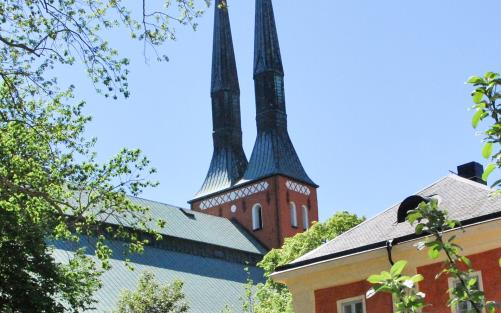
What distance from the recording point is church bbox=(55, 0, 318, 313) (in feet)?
171

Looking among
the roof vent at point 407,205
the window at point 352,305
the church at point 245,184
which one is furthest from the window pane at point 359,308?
the church at point 245,184

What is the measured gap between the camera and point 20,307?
63.7ft

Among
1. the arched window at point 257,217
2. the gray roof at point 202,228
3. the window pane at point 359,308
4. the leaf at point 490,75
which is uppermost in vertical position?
the arched window at point 257,217

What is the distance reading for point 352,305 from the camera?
1639cm

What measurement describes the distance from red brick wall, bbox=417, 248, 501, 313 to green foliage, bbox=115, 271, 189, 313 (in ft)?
50.4

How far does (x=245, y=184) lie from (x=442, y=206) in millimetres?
42379

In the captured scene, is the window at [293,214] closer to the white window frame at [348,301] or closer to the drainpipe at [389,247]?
the white window frame at [348,301]

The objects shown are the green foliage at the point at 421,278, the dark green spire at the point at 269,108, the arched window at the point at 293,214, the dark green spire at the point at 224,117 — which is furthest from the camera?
the dark green spire at the point at 224,117

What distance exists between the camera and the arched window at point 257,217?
58.8m

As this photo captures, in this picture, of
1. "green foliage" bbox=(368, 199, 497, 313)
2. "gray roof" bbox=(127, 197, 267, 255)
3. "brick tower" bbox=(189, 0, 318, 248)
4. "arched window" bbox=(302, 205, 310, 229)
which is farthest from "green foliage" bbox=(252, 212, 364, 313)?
"green foliage" bbox=(368, 199, 497, 313)

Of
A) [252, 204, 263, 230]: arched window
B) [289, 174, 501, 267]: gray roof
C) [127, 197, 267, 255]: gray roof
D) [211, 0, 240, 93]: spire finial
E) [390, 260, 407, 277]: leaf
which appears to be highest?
[211, 0, 240, 93]: spire finial

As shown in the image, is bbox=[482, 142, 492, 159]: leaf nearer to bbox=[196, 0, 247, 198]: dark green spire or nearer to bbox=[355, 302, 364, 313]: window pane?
bbox=[355, 302, 364, 313]: window pane

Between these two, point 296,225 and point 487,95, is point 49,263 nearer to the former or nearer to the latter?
point 487,95

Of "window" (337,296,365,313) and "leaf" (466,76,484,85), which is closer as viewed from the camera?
"leaf" (466,76,484,85)
